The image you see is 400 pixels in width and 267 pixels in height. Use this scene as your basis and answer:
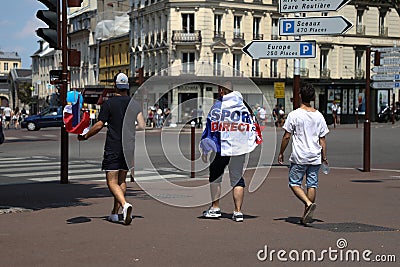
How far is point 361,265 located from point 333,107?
48666mm

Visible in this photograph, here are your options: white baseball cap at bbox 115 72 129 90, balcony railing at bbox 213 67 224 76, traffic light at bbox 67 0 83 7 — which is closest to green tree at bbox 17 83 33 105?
traffic light at bbox 67 0 83 7

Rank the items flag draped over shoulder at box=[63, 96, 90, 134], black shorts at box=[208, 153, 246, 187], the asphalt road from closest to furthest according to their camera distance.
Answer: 1. black shorts at box=[208, 153, 246, 187]
2. flag draped over shoulder at box=[63, 96, 90, 134]
3. the asphalt road

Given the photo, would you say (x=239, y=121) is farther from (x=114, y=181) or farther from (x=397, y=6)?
(x=397, y=6)

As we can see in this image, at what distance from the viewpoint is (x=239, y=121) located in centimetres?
969

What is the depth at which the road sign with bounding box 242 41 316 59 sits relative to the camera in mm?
14344

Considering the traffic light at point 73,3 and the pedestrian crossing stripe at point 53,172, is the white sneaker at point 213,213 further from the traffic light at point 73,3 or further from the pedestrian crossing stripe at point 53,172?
the traffic light at point 73,3

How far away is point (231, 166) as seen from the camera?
974cm

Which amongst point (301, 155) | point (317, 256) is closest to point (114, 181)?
point (301, 155)

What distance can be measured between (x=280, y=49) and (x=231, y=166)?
5.19m

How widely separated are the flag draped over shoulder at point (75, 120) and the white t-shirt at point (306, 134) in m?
2.76

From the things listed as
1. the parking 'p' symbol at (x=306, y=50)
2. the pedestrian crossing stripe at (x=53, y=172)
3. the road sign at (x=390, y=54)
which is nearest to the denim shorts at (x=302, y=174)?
the parking 'p' symbol at (x=306, y=50)

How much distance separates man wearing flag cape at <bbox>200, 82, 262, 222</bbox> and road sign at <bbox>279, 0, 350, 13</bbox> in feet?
17.5

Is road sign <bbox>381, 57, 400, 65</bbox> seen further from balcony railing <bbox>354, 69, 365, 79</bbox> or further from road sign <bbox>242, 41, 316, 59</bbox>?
balcony railing <bbox>354, 69, 365, 79</bbox>

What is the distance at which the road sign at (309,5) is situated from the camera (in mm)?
14320
